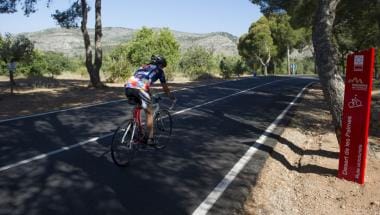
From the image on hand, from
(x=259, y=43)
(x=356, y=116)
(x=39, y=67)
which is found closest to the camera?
(x=356, y=116)

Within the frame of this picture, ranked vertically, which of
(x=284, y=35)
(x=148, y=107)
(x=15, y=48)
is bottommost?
(x=148, y=107)

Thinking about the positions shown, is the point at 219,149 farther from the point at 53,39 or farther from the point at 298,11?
the point at 53,39

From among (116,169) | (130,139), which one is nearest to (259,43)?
(130,139)

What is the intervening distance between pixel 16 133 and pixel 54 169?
366 cm

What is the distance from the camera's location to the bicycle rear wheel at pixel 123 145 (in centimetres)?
774

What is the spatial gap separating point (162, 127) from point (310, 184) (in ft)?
12.3

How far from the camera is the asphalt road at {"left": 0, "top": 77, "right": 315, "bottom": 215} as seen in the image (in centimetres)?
586

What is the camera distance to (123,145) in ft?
25.8

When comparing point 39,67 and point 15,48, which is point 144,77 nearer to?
point 15,48

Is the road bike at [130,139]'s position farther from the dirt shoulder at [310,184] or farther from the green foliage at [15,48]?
the green foliage at [15,48]

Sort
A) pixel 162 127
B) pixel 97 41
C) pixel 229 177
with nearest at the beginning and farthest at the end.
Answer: pixel 229 177, pixel 162 127, pixel 97 41

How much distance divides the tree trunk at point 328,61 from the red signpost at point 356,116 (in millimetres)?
1166

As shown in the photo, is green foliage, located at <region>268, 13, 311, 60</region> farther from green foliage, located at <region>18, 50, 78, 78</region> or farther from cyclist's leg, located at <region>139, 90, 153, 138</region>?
cyclist's leg, located at <region>139, 90, 153, 138</region>

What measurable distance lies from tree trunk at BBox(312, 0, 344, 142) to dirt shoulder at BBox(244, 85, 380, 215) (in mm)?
871
